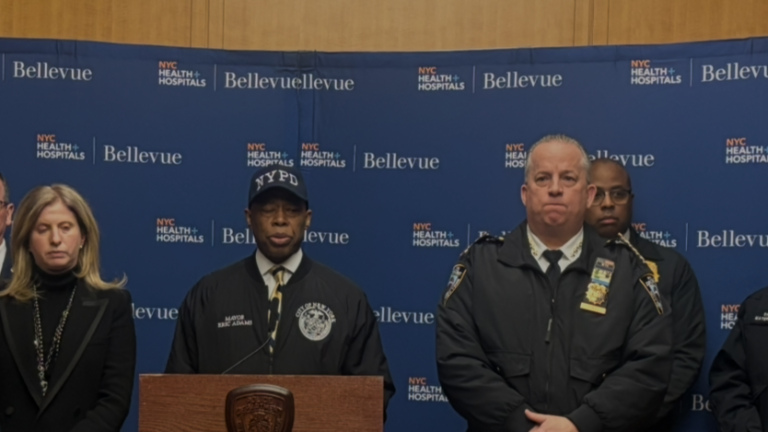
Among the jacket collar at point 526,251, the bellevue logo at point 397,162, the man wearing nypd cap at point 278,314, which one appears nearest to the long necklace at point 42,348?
the man wearing nypd cap at point 278,314

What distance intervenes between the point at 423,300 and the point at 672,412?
1263 mm

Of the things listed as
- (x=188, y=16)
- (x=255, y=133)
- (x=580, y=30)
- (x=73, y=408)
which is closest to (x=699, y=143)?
(x=580, y=30)

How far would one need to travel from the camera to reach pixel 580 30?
4.82 metres

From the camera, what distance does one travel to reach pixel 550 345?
117 inches

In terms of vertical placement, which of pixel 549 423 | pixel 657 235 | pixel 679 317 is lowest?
pixel 549 423

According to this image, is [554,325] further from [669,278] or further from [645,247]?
[645,247]

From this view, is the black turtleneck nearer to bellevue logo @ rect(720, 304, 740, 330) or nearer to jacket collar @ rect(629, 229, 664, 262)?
jacket collar @ rect(629, 229, 664, 262)

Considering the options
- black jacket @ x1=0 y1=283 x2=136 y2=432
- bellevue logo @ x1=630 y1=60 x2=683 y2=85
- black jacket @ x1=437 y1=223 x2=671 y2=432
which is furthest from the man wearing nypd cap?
bellevue logo @ x1=630 y1=60 x2=683 y2=85

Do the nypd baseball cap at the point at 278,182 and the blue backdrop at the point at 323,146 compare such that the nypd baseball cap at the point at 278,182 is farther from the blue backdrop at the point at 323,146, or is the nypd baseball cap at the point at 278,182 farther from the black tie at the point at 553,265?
the blue backdrop at the point at 323,146

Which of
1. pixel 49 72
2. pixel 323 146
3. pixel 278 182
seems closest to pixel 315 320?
pixel 278 182

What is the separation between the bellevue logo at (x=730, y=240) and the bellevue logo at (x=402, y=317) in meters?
1.30

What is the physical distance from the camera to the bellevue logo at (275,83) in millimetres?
4797

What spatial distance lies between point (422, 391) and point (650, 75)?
184cm

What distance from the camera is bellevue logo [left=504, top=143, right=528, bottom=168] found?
183 inches
